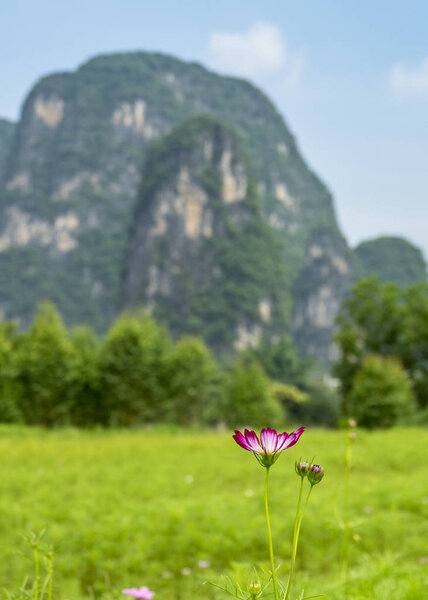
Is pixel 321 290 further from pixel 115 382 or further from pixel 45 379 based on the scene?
pixel 45 379

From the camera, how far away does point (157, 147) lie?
80812 mm

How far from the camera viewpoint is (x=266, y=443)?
2.95 feet

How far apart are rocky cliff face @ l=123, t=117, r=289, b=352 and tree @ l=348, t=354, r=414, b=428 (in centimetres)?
5479

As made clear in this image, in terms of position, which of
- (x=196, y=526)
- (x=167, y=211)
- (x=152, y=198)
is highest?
(x=152, y=198)

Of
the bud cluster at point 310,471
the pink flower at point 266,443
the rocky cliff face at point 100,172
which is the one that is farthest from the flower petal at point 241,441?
the rocky cliff face at point 100,172

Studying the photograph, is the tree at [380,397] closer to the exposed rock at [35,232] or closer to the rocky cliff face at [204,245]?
the rocky cliff face at [204,245]

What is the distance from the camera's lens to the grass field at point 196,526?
126 inches

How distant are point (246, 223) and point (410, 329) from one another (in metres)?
59.2

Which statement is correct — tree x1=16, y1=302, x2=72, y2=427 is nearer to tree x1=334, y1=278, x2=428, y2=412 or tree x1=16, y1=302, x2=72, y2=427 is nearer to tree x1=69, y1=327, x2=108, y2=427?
tree x1=69, y1=327, x2=108, y2=427

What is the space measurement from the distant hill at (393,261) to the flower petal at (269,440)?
327 feet

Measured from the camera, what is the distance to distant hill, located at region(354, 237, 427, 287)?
99.0 m

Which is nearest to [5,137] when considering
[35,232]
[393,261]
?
[35,232]

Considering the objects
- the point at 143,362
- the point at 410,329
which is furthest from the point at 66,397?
the point at 410,329

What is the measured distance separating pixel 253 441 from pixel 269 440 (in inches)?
1.0
